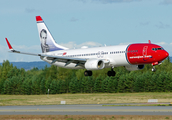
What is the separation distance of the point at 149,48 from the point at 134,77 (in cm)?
11246

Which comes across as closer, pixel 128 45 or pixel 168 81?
pixel 128 45

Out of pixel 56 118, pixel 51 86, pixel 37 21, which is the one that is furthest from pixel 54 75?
pixel 56 118

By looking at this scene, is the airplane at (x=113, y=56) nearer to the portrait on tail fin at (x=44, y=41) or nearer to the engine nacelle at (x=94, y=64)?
the engine nacelle at (x=94, y=64)

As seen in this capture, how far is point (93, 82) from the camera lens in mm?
174125

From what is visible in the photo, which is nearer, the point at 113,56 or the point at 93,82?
the point at 113,56

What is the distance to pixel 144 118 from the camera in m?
39.2

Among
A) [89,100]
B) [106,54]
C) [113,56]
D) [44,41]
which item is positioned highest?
[44,41]

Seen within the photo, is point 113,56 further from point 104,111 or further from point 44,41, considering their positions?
point 44,41

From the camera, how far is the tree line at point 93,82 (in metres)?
162

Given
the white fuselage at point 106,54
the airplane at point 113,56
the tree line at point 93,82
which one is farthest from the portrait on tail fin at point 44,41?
the tree line at point 93,82

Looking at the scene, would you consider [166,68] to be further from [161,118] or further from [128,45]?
[161,118]

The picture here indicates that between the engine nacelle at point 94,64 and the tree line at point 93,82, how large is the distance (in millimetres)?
92537

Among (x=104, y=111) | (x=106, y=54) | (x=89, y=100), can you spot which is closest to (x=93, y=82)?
(x=89, y=100)

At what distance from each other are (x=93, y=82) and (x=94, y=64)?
11226 centimetres
